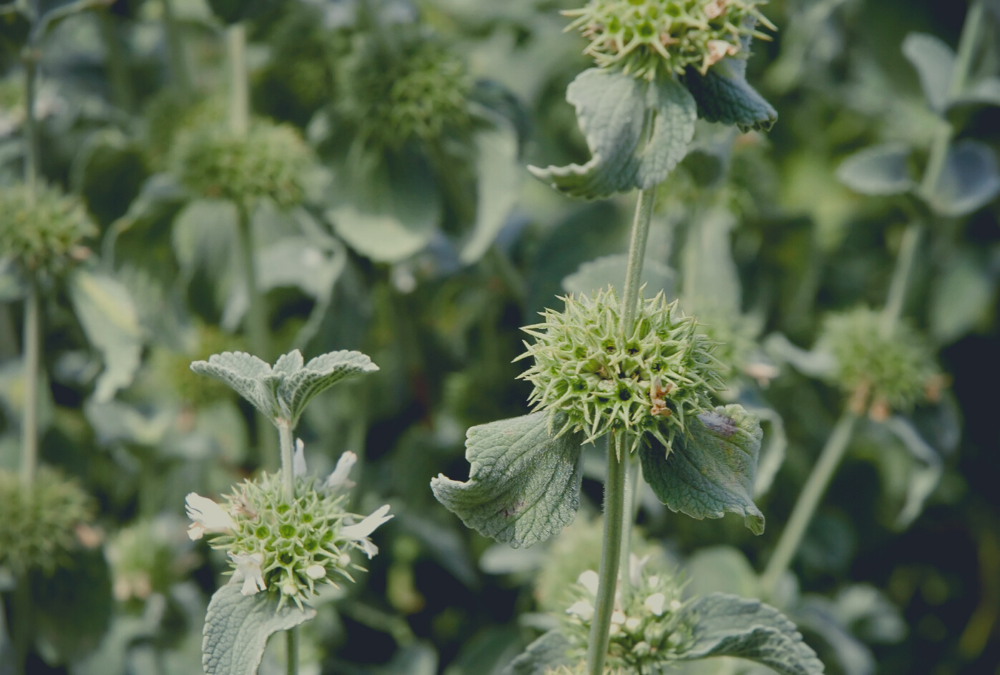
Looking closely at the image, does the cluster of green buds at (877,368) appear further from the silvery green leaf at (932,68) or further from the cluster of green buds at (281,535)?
the cluster of green buds at (281,535)

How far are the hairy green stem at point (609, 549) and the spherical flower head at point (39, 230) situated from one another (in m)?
0.77

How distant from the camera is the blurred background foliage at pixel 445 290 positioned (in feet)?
3.71

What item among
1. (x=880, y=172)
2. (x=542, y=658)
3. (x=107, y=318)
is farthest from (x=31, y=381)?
(x=880, y=172)

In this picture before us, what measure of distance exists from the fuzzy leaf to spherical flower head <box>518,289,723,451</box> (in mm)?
123

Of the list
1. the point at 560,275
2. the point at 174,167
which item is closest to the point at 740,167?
the point at 560,275

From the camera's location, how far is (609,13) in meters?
0.56

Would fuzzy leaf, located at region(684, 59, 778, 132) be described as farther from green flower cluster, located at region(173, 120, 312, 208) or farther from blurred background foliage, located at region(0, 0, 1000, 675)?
green flower cluster, located at region(173, 120, 312, 208)

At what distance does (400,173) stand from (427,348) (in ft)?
1.10

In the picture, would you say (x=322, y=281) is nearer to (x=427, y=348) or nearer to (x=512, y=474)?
(x=427, y=348)

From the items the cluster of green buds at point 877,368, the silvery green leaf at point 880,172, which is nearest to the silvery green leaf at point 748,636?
the cluster of green buds at point 877,368

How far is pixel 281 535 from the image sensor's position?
2.11 ft

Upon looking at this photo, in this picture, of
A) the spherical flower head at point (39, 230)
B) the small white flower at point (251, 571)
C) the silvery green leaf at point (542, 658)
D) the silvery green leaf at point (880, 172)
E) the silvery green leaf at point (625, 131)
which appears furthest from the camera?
the silvery green leaf at point (880, 172)

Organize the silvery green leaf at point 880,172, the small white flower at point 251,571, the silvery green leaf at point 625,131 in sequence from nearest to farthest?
1. the silvery green leaf at point 625,131
2. the small white flower at point 251,571
3. the silvery green leaf at point 880,172

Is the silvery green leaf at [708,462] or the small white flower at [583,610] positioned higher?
the silvery green leaf at [708,462]
